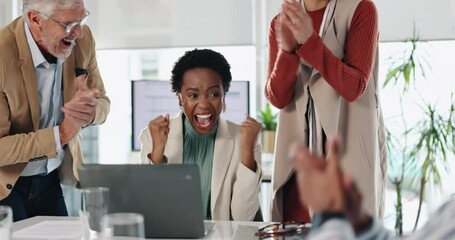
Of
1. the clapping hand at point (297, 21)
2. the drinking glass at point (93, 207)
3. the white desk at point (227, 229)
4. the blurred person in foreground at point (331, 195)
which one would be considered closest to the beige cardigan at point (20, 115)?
the white desk at point (227, 229)

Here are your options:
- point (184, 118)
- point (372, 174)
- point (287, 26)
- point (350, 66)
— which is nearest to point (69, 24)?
point (184, 118)

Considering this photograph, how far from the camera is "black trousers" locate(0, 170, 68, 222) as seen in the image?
2461 millimetres

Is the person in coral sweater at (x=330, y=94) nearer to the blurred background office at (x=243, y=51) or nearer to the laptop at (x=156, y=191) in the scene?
the laptop at (x=156, y=191)

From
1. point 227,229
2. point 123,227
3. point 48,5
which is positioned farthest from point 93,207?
point 48,5

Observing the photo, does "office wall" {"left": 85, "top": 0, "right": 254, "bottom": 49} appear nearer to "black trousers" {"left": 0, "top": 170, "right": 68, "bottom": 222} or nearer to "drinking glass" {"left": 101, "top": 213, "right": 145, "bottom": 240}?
"black trousers" {"left": 0, "top": 170, "right": 68, "bottom": 222}

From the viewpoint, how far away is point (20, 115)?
8.30ft

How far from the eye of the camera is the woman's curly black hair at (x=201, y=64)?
2477 millimetres

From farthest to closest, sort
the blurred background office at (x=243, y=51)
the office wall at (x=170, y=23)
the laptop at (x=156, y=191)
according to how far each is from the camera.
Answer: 1. the office wall at (x=170, y=23)
2. the blurred background office at (x=243, y=51)
3. the laptop at (x=156, y=191)

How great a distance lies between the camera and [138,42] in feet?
15.3

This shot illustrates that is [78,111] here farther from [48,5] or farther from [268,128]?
[268,128]

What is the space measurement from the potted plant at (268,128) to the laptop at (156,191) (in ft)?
7.49

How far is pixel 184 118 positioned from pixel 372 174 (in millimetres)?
789

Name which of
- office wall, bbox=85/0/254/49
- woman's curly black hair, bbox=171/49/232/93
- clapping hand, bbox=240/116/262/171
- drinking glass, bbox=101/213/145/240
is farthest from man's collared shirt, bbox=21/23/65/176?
office wall, bbox=85/0/254/49

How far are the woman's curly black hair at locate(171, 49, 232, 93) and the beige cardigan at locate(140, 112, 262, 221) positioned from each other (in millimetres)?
192
